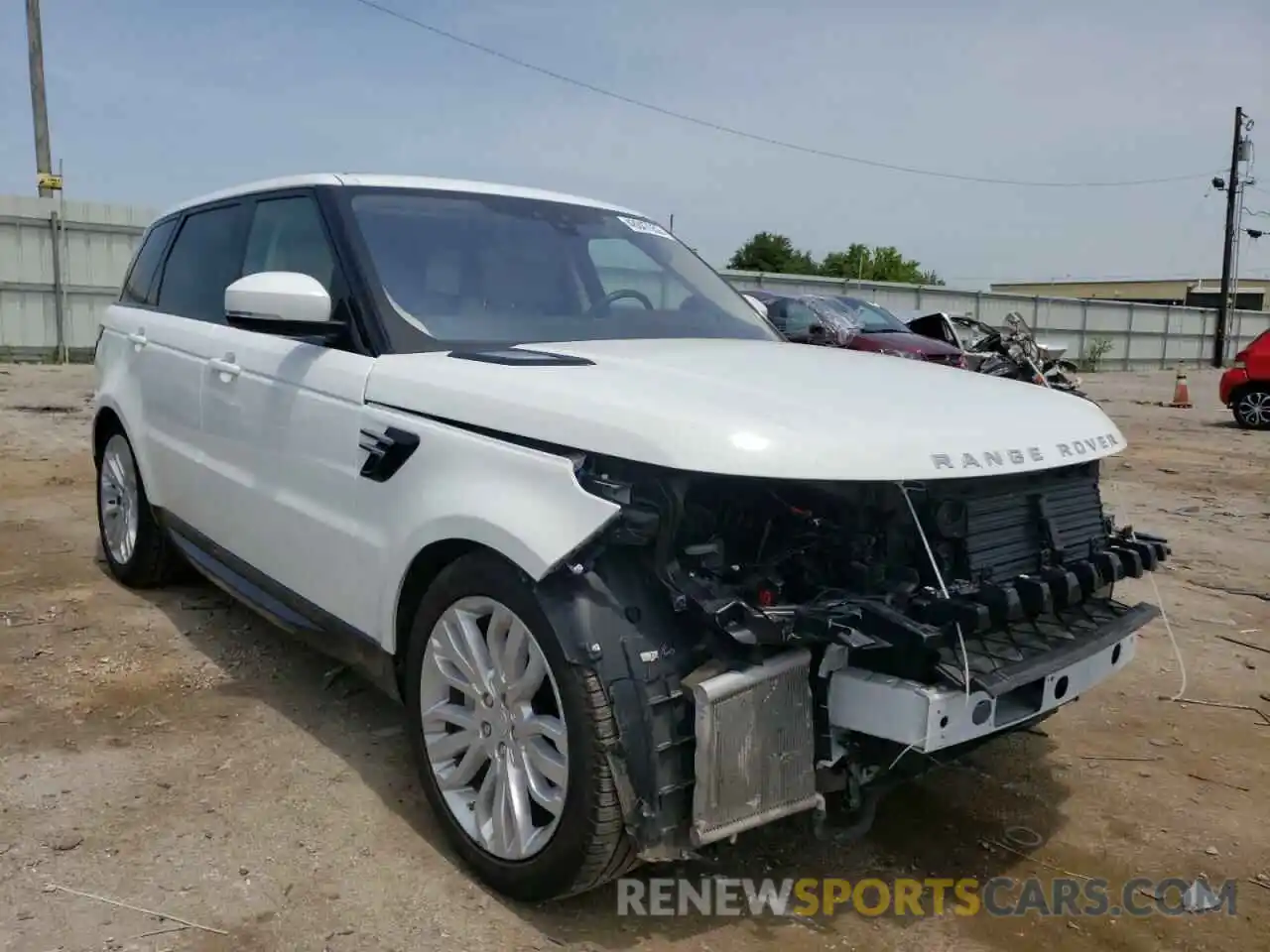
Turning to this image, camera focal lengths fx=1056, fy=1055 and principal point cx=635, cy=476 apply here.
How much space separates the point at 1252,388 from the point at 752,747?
14.8 metres

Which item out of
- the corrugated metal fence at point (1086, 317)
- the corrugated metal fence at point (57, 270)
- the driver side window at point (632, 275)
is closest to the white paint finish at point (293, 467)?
the driver side window at point (632, 275)

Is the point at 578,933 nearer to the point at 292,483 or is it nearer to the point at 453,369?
the point at 453,369

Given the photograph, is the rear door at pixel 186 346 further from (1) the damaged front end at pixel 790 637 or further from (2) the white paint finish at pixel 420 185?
(1) the damaged front end at pixel 790 637

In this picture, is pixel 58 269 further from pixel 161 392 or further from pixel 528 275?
pixel 528 275

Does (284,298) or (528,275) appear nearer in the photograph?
(284,298)

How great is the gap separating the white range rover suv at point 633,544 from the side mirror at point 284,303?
0.01 metres

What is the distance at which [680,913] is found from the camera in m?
2.65

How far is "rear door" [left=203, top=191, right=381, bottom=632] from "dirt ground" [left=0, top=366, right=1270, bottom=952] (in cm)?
55

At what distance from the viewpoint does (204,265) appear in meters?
4.53

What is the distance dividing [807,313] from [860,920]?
449 inches

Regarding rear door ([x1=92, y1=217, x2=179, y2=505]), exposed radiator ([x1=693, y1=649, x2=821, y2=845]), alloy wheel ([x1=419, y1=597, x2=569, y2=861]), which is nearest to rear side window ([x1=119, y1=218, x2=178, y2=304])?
rear door ([x1=92, y1=217, x2=179, y2=505])

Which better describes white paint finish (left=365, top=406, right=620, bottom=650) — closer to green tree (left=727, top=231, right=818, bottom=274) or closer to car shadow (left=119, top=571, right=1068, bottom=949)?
car shadow (left=119, top=571, right=1068, bottom=949)

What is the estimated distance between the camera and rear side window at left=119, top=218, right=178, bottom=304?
16.6ft

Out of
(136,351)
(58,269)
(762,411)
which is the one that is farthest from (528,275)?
(58,269)
